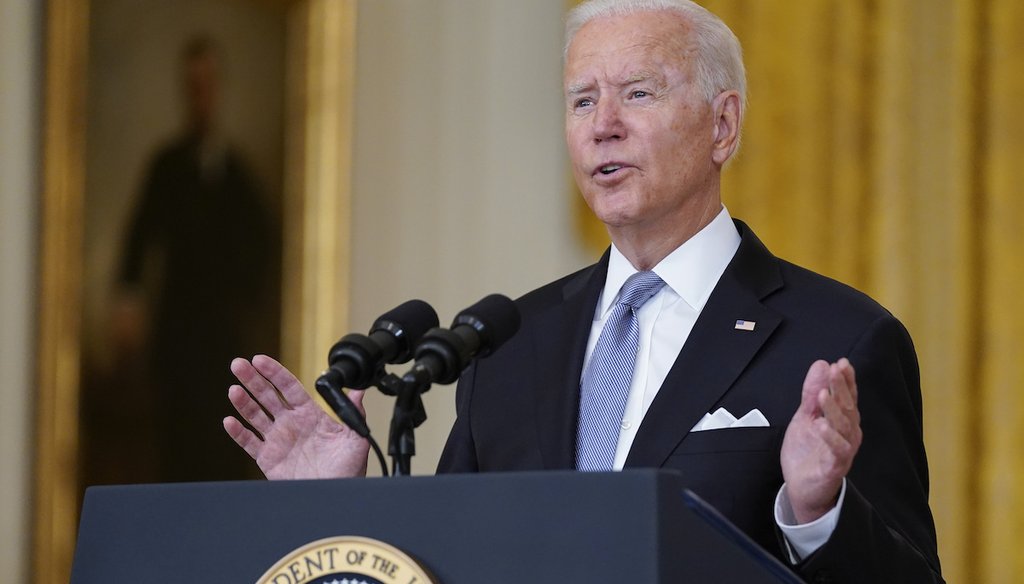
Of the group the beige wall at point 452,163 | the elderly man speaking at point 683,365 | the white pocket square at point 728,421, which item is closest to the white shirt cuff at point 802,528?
the elderly man speaking at point 683,365

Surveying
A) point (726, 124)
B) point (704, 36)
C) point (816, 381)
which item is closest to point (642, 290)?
point (726, 124)

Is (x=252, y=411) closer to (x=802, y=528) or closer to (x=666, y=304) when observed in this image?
(x=666, y=304)

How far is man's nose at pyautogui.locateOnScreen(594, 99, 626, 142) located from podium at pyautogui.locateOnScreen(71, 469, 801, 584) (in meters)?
1.20

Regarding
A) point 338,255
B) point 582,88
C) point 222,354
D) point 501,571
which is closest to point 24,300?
point 222,354

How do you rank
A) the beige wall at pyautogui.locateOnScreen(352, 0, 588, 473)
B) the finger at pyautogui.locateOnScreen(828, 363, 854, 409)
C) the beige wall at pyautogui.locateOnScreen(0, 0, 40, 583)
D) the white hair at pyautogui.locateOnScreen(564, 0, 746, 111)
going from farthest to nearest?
the beige wall at pyautogui.locateOnScreen(352, 0, 588, 473) < the beige wall at pyautogui.locateOnScreen(0, 0, 40, 583) < the white hair at pyautogui.locateOnScreen(564, 0, 746, 111) < the finger at pyautogui.locateOnScreen(828, 363, 854, 409)

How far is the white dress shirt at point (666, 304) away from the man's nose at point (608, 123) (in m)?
0.26

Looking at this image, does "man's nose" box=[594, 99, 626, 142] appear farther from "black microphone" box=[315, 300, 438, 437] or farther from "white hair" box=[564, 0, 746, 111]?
"black microphone" box=[315, 300, 438, 437]

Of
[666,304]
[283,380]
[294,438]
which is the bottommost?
[294,438]

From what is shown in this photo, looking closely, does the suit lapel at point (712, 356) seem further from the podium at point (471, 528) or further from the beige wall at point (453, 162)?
the beige wall at point (453, 162)

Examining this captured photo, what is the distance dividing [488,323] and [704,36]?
115 centimetres

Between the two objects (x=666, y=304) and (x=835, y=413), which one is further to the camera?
(x=666, y=304)

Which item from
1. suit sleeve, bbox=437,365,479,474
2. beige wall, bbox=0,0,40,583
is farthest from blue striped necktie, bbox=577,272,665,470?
beige wall, bbox=0,0,40,583

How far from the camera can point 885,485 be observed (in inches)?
97.8

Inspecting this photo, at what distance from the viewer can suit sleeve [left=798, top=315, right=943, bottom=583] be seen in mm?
2178
